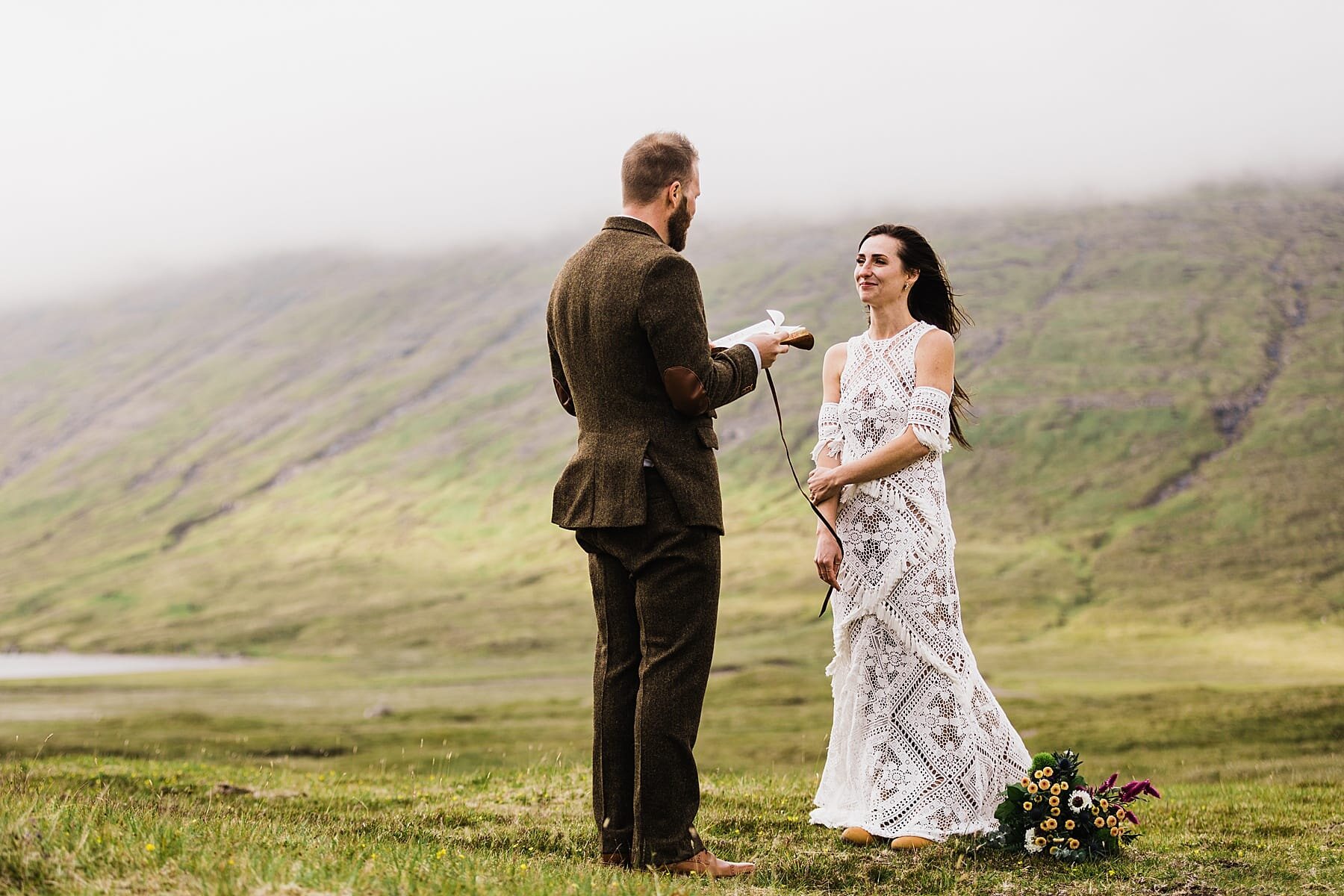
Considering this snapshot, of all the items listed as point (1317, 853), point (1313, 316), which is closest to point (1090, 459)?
point (1313, 316)

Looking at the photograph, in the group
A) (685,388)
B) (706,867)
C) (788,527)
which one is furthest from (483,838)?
(788,527)

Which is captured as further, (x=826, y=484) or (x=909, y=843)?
(x=826, y=484)

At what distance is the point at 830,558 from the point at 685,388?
87.0 inches

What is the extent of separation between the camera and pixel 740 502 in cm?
16200

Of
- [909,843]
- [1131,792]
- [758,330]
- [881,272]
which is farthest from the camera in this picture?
[881,272]

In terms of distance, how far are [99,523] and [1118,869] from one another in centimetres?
20254

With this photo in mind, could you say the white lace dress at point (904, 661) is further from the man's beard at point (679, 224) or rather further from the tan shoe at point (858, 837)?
the man's beard at point (679, 224)

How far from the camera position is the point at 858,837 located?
23.8 ft

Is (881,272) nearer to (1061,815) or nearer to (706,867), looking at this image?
(1061,815)

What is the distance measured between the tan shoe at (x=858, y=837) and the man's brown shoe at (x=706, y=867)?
104 centimetres

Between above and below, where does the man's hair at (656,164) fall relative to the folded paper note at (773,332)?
above

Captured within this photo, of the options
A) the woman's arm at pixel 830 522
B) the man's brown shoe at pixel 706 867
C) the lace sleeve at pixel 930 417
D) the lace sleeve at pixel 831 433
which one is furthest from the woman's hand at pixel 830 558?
the man's brown shoe at pixel 706 867

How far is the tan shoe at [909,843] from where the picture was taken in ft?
23.1

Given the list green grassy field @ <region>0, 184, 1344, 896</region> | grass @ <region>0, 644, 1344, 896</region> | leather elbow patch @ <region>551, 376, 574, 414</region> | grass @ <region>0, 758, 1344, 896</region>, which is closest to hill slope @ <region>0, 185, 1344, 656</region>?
green grassy field @ <region>0, 184, 1344, 896</region>
